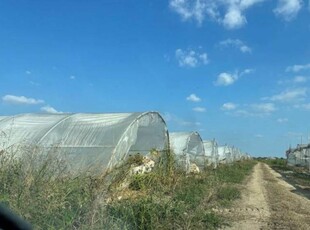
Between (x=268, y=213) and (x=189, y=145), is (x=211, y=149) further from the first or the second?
(x=268, y=213)

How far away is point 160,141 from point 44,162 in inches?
497

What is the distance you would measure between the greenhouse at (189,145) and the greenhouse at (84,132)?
31.4ft

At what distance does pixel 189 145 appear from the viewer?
28906mm

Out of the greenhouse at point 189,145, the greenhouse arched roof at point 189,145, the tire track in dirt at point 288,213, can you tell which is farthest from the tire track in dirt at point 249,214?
the greenhouse arched roof at point 189,145

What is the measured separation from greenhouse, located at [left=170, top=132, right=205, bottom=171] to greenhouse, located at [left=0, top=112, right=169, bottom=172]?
9.57 meters

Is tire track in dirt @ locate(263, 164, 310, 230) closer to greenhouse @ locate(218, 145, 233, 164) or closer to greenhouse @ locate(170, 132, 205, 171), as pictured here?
greenhouse @ locate(170, 132, 205, 171)

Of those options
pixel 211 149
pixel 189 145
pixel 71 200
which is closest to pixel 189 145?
pixel 189 145

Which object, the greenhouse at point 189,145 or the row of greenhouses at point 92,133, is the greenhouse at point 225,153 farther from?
the row of greenhouses at point 92,133

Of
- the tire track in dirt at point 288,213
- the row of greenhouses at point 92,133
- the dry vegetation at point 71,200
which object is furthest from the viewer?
the row of greenhouses at point 92,133

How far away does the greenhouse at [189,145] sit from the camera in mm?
27062

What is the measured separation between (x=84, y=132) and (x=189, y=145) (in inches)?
585

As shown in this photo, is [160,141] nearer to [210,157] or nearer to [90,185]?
[90,185]

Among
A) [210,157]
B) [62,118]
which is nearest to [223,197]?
[62,118]

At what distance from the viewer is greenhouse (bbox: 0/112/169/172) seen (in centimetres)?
1357
